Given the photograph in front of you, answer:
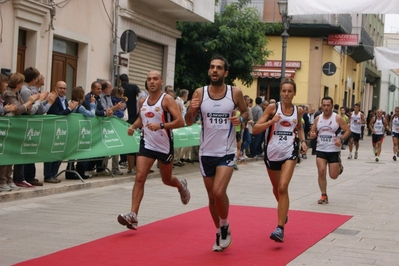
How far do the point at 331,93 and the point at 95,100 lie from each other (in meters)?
34.6

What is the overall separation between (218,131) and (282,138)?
57.6 inches

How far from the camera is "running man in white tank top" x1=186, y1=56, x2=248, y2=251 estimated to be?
318 inches

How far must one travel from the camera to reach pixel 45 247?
26.5 feet

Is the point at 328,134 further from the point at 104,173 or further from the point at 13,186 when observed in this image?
the point at 13,186

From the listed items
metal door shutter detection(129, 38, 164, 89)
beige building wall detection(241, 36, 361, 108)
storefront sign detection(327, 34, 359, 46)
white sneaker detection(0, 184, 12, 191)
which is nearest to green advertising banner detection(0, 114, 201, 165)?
white sneaker detection(0, 184, 12, 191)

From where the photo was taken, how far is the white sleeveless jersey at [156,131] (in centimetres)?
957

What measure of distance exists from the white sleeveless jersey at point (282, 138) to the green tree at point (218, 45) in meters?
19.7

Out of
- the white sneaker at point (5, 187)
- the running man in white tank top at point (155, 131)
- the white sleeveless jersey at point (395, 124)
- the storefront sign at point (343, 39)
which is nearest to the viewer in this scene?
the running man in white tank top at point (155, 131)

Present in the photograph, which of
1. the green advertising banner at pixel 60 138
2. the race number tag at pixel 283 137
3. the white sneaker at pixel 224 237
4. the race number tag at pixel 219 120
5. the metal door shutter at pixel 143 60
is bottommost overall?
the white sneaker at pixel 224 237

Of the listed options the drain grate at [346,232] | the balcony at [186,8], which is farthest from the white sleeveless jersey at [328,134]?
the balcony at [186,8]

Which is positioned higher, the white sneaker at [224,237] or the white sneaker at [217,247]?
the white sneaker at [224,237]

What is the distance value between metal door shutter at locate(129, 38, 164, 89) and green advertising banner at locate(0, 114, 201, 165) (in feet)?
25.3

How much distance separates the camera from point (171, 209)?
38.0ft

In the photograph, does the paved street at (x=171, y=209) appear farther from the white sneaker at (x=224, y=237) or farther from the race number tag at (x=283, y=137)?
the race number tag at (x=283, y=137)
